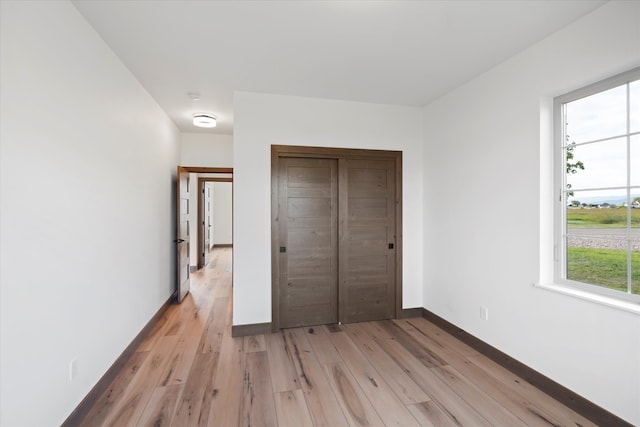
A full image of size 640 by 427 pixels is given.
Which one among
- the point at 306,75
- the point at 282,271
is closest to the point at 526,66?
the point at 306,75

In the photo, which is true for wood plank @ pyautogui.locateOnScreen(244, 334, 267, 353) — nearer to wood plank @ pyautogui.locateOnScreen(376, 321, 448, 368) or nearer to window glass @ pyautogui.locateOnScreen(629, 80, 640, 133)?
wood plank @ pyautogui.locateOnScreen(376, 321, 448, 368)

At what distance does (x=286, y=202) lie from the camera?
3443 mm

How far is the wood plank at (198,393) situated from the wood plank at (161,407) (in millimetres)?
44

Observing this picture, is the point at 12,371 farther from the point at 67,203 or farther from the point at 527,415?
the point at 527,415

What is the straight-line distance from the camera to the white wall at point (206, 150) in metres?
5.09

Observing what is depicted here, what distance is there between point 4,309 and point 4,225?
1.24 feet

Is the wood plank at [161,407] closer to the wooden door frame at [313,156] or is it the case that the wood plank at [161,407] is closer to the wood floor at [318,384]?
the wood floor at [318,384]

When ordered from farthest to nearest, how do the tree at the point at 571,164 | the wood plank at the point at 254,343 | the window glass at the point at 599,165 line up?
1. the wood plank at the point at 254,343
2. the tree at the point at 571,164
3. the window glass at the point at 599,165

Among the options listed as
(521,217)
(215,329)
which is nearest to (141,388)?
(215,329)

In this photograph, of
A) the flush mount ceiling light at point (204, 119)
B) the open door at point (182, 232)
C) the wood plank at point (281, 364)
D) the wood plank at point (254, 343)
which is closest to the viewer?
the wood plank at point (281, 364)

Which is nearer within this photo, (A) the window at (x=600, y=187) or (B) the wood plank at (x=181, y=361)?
(A) the window at (x=600, y=187)

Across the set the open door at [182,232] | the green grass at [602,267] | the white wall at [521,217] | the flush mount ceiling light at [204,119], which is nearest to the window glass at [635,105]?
the white wall at [521,217]

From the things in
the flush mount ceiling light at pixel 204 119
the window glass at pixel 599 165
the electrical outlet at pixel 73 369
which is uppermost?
the flush mount ceiling light at pixel 204 119

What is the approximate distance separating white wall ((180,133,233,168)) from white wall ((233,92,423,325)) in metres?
2.04
